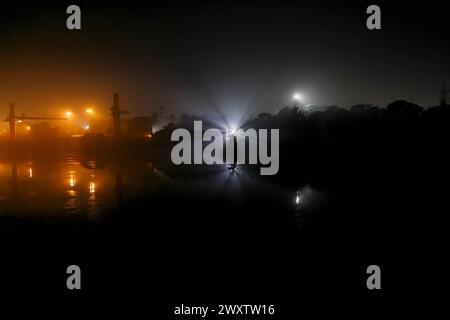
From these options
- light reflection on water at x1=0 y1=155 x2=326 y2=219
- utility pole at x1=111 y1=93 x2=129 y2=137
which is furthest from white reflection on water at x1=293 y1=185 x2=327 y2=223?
utility pole at x1=111 y1=93 x2=129 y2=137

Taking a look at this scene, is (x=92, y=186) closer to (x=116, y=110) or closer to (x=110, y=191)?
(x=110, y=191)

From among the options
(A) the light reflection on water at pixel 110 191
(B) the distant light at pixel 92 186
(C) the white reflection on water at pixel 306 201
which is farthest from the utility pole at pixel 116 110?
(C) the white reflection on water at pixel 306 201

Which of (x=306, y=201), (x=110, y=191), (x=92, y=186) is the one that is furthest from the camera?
(x=92, y=186)

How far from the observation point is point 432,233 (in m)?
8.48

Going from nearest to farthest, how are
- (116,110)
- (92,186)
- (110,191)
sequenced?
(110,191)
(92,186)
(116,110)

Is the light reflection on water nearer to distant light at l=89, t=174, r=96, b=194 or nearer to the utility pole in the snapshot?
distant light at l=89, t=174, r=96, b=194

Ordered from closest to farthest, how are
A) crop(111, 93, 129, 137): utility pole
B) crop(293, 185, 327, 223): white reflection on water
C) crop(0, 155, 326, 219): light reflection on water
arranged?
1. crop(293, 185, 327, 223): white reflection on water
2. crop(0, 155, 326, 219): light reflection on water
3. crop(111, 93, 129, 137): utility pole

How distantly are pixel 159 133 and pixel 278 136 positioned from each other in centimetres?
2207

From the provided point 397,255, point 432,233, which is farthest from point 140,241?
point 432,233

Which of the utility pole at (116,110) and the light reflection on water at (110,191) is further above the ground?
the utility pole at (116,110)

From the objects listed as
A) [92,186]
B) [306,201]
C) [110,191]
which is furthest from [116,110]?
[306,201]

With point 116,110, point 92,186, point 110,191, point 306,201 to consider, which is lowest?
point 306,201

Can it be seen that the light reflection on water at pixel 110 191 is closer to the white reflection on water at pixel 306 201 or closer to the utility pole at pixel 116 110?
the white reflection on water at pixel 306 201

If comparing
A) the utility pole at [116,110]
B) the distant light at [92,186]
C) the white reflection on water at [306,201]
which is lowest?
the white reflection on water at [306,201]
